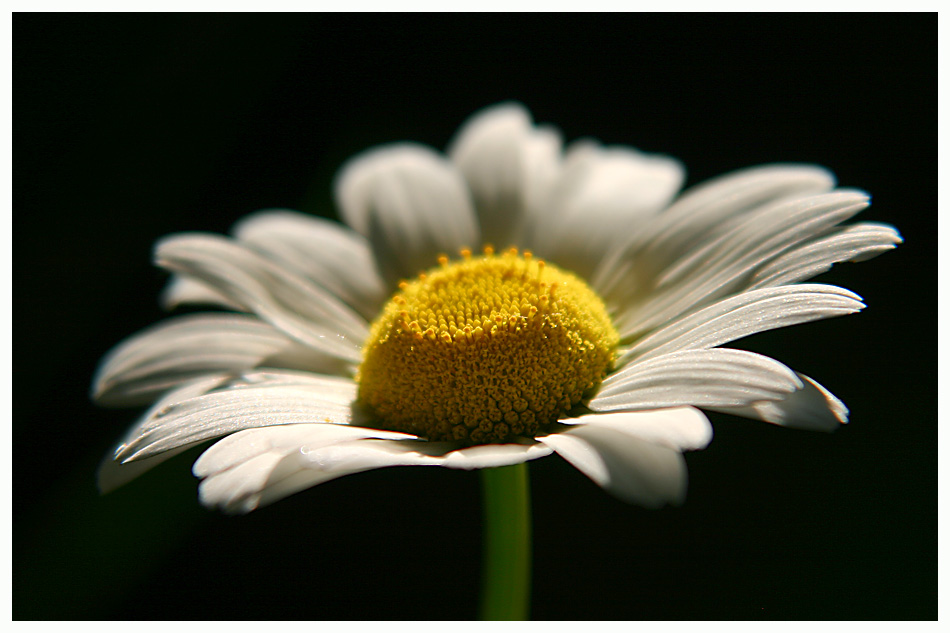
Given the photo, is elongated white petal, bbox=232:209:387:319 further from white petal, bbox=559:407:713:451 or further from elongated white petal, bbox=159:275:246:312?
white petal, bbox=559:407:713:451

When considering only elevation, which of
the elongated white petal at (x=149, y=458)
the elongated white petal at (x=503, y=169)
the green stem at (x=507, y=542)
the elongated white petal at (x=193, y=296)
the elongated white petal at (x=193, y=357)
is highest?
the elongated white petal at (x=503, y=169)

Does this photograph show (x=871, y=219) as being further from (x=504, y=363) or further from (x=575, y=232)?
(x=504, y=363)

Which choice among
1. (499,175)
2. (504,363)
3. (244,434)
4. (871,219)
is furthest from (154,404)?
(871,219)

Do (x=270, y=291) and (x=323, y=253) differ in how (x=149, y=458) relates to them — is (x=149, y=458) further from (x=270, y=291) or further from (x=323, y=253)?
(x=323, y=253)

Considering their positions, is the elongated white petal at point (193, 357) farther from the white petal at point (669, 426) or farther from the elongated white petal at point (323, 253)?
the white petal at point (669, 426)

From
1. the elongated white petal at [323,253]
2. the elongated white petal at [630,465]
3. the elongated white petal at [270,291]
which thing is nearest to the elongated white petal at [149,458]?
the elongated white petal at [270,291]

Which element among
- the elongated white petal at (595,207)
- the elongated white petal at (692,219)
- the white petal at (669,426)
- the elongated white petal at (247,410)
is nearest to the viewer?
the white petal at (669,426)

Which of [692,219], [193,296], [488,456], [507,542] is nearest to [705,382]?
[488,456]
